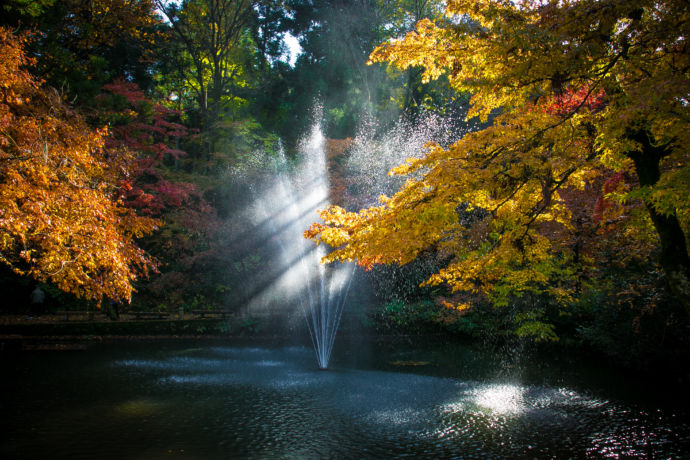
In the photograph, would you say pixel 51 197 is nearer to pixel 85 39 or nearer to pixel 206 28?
pixel 85 39

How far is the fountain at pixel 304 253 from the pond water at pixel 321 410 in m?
5.76

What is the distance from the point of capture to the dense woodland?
15.2 ft

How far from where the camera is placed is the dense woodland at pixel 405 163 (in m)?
4.64

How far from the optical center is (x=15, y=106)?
806cm

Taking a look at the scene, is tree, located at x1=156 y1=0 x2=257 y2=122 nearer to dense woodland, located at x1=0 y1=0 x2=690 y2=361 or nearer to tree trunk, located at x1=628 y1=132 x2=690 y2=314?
dense woodland, located at x1=0 y1=0 x2=690 y2=361

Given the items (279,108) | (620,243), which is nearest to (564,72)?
(620,243)

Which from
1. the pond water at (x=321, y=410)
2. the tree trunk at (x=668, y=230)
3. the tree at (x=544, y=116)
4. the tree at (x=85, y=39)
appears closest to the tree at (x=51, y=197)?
the pond water at (x=321, y=410)

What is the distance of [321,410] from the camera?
25.5 feet

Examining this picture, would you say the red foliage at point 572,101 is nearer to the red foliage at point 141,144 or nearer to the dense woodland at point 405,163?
the dense woodland at point 405,163

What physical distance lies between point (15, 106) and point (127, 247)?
11.2ft

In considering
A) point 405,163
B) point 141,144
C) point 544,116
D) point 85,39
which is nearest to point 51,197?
point 544,116

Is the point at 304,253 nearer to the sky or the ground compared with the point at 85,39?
nearer to the ground

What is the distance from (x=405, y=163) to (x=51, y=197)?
9.68 metres

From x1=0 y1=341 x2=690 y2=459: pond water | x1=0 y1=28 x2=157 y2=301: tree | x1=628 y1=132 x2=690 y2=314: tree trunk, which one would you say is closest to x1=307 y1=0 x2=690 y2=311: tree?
x1=628 y1=132 x2=690 y2=314: tree trunk
